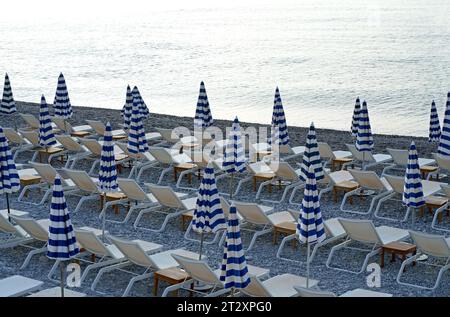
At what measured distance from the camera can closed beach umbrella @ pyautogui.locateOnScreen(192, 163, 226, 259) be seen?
8.14 metres

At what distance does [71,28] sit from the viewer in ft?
183

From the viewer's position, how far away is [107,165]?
959cm

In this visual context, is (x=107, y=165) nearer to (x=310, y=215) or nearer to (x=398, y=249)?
(x=310, y=215)

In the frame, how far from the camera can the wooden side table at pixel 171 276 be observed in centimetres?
820

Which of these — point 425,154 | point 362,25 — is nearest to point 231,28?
point 362,25

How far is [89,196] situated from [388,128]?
11.1 metres

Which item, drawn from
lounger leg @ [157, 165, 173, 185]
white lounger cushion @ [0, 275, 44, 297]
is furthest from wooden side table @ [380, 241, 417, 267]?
lounger leg @ [157, 165, 173, 185]

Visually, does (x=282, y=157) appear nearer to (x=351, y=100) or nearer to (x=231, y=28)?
(x=351, y=100)

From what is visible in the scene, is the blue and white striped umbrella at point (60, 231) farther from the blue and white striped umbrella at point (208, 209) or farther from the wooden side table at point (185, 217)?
the wooden side table at point (185, 217)

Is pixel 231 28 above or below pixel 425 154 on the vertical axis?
above

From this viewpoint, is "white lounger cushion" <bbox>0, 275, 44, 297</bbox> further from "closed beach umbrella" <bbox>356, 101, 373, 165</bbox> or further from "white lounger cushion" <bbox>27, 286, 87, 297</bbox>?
"closed beach umbrella" <bbox>356, 101, 373, 165</bbox>

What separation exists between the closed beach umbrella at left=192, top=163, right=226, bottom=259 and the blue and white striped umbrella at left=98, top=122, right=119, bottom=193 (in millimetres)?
1708

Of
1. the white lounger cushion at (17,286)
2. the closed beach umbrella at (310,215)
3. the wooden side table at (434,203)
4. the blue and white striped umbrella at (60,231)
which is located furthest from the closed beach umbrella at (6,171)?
the wooden side table at (434,203)
